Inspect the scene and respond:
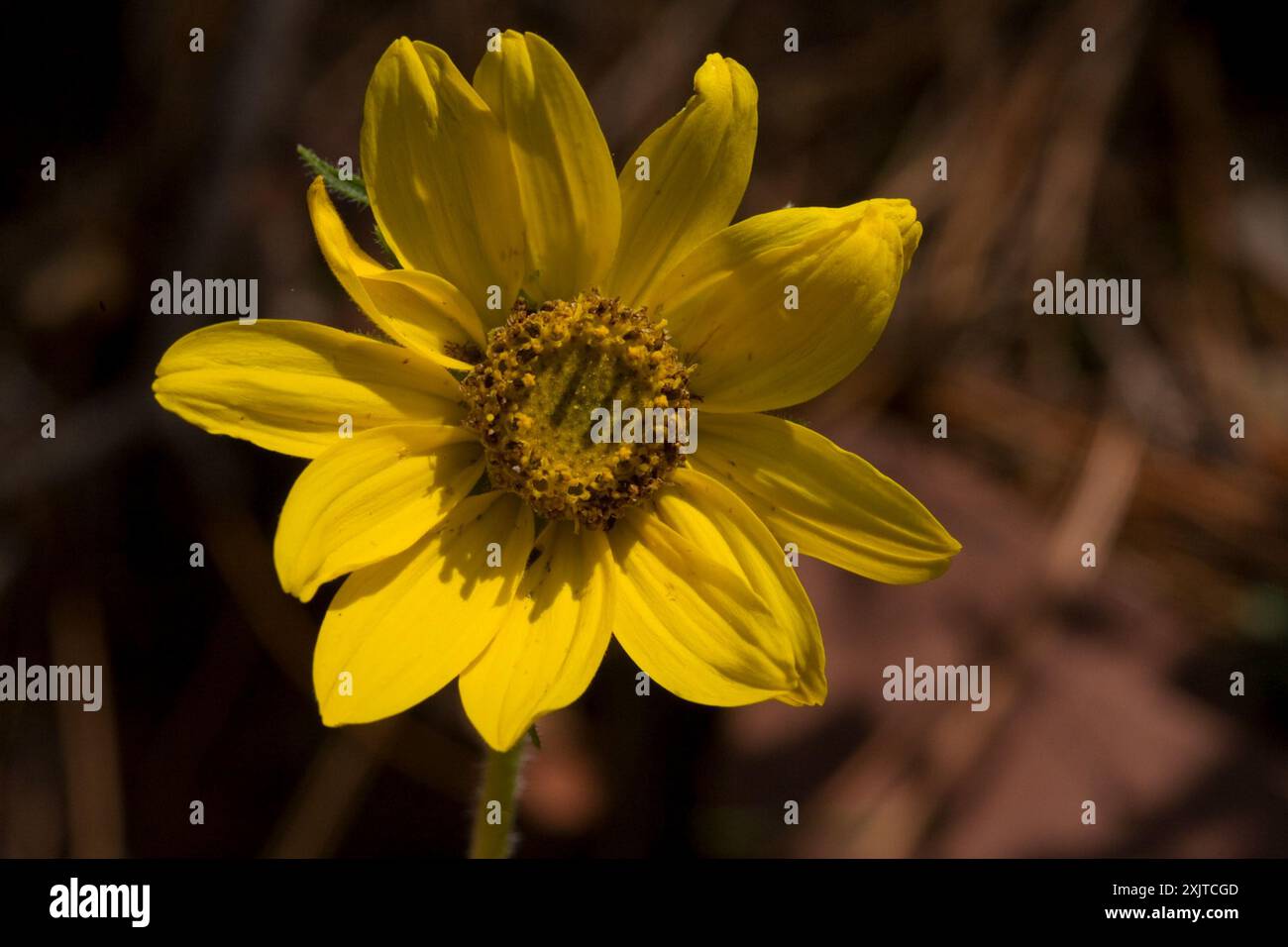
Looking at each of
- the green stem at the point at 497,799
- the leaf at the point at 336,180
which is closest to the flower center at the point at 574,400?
the leaf at the point at 336,180

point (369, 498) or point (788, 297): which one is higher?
point (788, 297)

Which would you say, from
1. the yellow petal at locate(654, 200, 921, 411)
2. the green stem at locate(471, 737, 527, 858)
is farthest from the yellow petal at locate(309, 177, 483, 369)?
the green stem at locate(471, 737, 527, 858)

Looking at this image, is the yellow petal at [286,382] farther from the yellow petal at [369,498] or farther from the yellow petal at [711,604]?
the yellow petal at [711,604]

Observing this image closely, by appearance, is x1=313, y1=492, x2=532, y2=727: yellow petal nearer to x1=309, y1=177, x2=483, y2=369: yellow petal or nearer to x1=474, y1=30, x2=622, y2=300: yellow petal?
x1=309, y1=177, x2=483, y2=369: yellow petal

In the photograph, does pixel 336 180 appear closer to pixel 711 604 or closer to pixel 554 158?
pixel 554 158

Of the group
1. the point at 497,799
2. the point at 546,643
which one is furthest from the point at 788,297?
the point at 497,799
